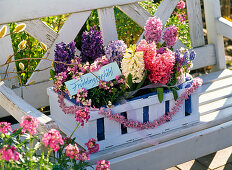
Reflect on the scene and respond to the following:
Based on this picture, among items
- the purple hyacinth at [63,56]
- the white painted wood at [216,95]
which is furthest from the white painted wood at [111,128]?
the white painted wood at [216,95]

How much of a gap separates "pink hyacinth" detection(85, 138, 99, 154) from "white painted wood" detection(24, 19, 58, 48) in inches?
37.0

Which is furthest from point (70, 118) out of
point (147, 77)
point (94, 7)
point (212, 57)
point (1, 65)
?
point (212, 57)

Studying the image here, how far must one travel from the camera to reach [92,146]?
1804mm

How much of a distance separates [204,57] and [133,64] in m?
1.33

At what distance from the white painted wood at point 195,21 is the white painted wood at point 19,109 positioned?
145 centimetres

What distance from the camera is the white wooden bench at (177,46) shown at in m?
1.93

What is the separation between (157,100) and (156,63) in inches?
8.0

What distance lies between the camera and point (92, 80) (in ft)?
6.19

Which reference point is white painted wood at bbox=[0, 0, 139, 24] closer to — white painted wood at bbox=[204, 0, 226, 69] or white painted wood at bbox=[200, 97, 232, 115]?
white painted wood at bbox=[204, 0, 226, 69]

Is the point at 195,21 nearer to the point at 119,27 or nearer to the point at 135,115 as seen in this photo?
the point at 119,27

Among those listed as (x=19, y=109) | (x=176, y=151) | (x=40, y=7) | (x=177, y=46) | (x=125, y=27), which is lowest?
(x=176, y=151)

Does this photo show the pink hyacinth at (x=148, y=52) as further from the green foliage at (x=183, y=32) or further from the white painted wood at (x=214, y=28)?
the green foliage at (x=183, y=32)

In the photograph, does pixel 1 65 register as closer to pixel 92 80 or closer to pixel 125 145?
pixel 92 80

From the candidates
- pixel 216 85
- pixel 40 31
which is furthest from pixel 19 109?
pixel 216 85
